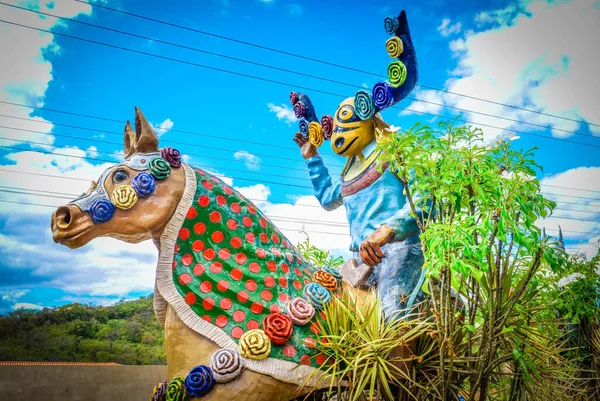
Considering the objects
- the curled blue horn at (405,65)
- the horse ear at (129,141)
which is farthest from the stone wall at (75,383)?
the curled blue horn at (405,65)

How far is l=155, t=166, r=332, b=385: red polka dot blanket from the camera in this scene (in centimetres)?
236

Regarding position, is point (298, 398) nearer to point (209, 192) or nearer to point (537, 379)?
point (209, 192)

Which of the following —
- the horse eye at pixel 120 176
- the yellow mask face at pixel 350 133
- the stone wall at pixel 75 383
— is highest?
the yellow mask face at pixel 350 133

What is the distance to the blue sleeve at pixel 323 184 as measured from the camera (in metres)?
3.53

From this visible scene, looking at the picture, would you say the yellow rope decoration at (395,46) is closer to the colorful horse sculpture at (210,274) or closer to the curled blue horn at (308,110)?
the curled blue horn at (308,110)

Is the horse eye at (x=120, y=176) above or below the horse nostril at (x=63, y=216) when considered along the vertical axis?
above

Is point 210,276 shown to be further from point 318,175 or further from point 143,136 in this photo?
point 318,175

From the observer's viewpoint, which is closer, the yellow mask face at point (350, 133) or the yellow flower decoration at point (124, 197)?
the yellow flower decoration at point (124, 197)

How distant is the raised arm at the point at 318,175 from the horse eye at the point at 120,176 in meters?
1.38

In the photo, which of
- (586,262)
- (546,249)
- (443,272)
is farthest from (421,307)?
(586,262)

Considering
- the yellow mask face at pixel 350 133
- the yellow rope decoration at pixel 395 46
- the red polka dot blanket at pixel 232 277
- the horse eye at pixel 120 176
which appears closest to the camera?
the red polka dot blanket at pixel 232 277

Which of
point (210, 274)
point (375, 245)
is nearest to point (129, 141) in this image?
point (210, 274)

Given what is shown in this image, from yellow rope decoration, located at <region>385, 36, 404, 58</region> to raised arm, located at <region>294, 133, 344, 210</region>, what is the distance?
35.3 inches

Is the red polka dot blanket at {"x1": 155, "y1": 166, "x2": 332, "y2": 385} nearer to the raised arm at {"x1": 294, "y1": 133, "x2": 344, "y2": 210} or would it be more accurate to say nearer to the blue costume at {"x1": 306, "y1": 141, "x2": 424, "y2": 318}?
the blue costume at {"x1": 306, "y1": 141, "x2": 424, "y2": 318}
